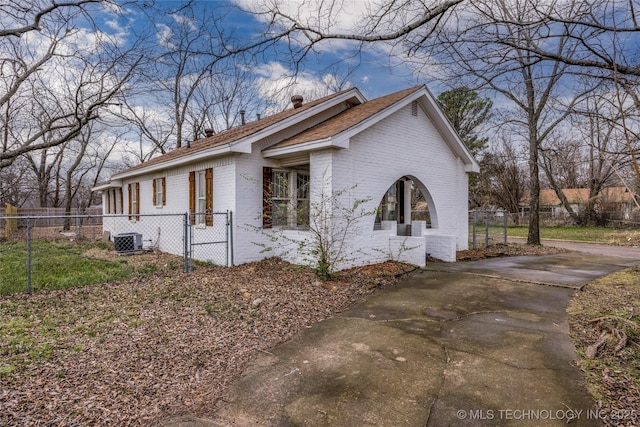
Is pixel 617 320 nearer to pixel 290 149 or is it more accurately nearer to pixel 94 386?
pixel 94 386

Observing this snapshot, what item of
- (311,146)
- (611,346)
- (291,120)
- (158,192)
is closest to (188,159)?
(291,120)

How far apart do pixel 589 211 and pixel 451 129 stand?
2221 cm

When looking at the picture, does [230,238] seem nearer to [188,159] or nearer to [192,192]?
[192,192]

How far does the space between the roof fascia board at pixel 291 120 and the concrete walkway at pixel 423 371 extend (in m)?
4.78

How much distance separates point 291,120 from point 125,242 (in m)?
7.41

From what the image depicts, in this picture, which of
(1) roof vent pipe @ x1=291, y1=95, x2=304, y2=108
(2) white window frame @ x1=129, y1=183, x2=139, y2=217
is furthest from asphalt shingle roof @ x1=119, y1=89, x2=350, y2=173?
(2) white window frame @ x1=129, y1=183, x2=139, y2=217

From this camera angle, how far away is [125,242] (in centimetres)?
1186

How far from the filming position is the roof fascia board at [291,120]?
27.2 feet

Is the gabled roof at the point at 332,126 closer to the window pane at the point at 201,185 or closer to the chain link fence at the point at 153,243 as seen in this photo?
the window pane at the point at 201,185

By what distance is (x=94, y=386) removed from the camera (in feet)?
10.2

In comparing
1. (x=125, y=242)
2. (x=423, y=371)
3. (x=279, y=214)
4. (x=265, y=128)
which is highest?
(x=265, y=128)

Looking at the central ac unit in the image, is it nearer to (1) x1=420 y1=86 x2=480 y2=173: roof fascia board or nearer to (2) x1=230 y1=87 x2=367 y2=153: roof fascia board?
(2) x1=230 y1=87 x2=367 y2=153: roof fascia board

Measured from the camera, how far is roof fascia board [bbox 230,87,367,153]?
8288mm

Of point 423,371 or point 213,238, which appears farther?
point 213,238
